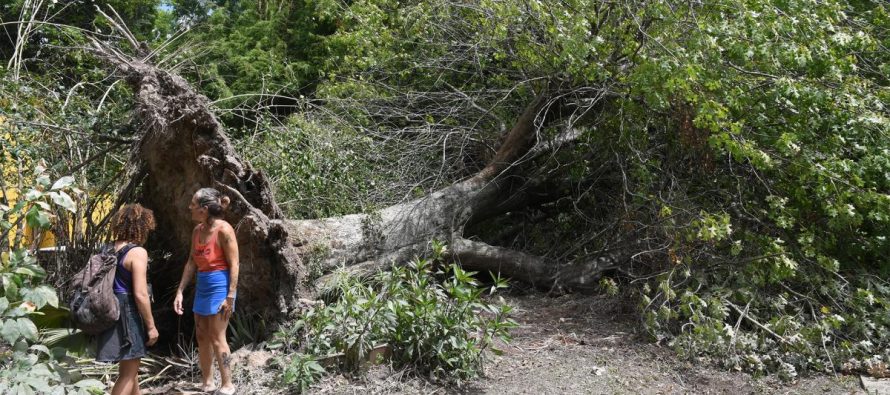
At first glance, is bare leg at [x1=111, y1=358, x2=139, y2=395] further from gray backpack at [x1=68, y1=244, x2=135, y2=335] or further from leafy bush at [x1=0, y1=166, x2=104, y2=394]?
leafy bush at [x1=0, y1=166, x2=104, y2=394]

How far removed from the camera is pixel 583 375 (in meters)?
5.56

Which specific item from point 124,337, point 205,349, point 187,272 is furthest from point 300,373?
point 124,337

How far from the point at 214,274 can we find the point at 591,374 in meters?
2.87

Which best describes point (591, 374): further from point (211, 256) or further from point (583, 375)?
point (211, 256)

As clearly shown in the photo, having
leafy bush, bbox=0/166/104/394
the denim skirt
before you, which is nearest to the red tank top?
the denim skirt

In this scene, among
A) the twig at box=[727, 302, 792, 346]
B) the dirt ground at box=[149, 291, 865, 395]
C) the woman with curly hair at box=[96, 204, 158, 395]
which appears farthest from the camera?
the twig at box=[727, 302, 792, 346]

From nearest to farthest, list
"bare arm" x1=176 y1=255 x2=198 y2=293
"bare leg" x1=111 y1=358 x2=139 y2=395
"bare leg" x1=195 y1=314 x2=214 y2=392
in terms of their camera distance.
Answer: "bare leg" x1=111 y1=358 x2=139 y2=395
"bare leg" x1=195 y1=314 x2=214 y2=392
"bare arm" x1=176 y1=255 x2=198 y2=293

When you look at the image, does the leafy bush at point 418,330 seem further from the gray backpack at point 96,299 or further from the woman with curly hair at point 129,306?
the gray backpack at point 96,299

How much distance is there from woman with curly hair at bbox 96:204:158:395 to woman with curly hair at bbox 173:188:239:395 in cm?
47

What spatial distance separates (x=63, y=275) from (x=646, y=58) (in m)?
5.28

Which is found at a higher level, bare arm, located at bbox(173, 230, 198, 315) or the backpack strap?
the backpack strap

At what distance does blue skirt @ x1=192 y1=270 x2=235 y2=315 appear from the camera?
4879 mm

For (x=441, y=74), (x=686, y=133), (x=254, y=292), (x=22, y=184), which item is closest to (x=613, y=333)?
(x=686, y=133)

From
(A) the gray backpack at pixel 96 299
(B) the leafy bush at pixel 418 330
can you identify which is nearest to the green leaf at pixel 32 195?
(A) the gray backpack at pixel 96 299
